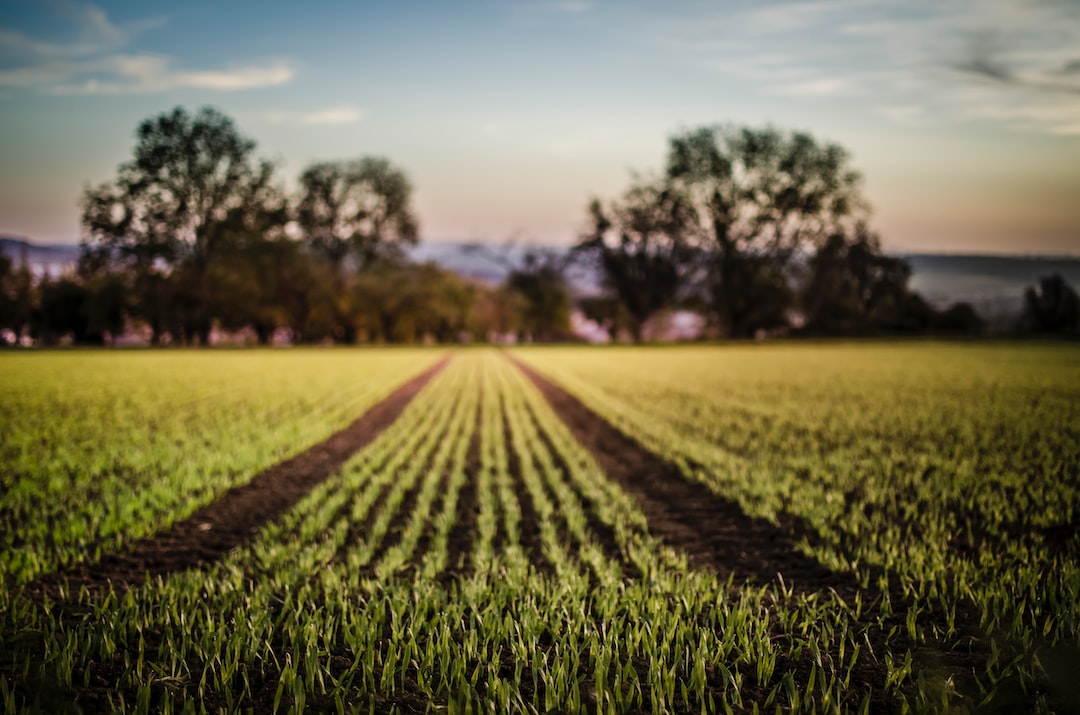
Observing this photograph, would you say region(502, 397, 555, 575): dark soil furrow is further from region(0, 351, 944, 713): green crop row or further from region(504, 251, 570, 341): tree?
region(504, 251, 570, 341): tree

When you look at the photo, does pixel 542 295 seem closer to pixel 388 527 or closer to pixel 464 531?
pixel 388 527

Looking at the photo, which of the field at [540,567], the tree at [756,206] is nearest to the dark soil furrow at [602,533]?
the field at [540,567]

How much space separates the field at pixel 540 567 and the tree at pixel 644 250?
65156 mm

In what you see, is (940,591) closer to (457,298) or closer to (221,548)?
(221,548)

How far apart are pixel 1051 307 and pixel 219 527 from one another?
315 ft

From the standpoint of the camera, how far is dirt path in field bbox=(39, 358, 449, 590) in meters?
5.70

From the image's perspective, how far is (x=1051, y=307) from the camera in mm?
73625

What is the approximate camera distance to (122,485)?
8633mm

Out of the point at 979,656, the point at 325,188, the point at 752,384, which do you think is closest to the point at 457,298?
the point at 325,188

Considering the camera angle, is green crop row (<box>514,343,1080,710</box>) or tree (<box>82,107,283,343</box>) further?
tree (<box>82,107,283,343</box>)

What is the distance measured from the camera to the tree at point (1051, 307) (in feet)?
237

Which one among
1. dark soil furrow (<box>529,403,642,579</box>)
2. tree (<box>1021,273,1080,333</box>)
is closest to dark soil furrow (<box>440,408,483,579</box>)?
dark soil furrow (<box>529,403,642,579</box>)

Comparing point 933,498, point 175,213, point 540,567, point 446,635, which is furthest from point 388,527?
point 175,213

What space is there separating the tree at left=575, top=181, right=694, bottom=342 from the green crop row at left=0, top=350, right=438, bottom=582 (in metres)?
59.9
